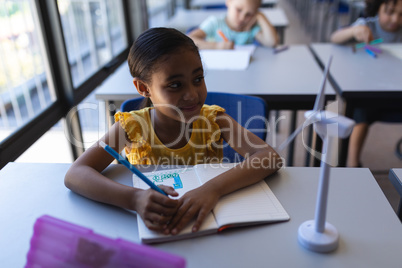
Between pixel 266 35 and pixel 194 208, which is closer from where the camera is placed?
pixel 194 208

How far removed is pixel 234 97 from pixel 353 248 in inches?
28.8

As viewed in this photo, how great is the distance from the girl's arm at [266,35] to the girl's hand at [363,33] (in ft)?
1.59

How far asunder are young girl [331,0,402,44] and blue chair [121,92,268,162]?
4.30 feet

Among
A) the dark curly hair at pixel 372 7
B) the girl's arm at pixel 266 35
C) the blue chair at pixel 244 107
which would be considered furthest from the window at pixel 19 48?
the dark curly hair at pixel 372 7

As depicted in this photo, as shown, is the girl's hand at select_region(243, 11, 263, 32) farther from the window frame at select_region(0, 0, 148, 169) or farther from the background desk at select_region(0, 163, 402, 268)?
the background desk at select_region(0, 163, 402, 268)

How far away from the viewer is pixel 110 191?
2.61ft

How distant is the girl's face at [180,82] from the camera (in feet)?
3.13

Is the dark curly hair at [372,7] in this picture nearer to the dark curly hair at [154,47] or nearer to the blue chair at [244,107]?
the blue chair at [244,107]

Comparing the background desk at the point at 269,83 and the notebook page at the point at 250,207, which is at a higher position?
the notebook page at the point at 250,207

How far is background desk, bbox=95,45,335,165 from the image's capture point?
5.00ft

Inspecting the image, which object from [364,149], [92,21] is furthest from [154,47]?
[92,21]

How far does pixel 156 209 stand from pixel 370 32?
6.63 ft

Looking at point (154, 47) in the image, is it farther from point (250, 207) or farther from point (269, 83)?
point (269, 83)

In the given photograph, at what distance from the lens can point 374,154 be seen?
2449 millimetres
